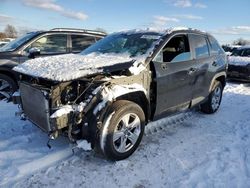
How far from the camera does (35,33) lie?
25.1ft

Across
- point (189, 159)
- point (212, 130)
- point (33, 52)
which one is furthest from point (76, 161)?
point (33, 52)

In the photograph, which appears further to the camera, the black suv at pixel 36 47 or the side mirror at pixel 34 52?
the black suv at pixel 36 47

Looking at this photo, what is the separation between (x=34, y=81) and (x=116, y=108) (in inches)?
49.7

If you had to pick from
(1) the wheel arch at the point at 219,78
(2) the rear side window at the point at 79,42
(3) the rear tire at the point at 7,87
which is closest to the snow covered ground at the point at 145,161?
(1) the wheel arch at the point at 219,78

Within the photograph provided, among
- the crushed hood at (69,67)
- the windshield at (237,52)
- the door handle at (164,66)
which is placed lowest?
the windshield at (237,52)

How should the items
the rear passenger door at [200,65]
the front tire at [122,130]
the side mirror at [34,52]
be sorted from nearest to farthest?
the front tire at [122,130] < the rear passenger door at [200,65] < the side mirror at [34,52]

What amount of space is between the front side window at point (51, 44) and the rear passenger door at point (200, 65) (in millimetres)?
3975

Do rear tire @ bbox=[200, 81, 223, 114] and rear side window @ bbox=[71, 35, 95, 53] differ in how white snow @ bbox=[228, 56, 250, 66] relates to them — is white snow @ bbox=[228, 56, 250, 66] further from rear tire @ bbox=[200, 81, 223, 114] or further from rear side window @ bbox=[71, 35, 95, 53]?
rear side window @ bbox=[71, 35, 95, 53]

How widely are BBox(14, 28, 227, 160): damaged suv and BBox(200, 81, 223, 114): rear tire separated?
98 cm

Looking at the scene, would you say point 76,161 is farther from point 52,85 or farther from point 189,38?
point 189,38

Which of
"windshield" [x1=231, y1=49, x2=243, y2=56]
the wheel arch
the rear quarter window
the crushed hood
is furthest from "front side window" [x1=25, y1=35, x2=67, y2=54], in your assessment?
"windshield" [x1=231, y1=49, x2=243, y2=56]

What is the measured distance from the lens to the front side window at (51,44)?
24.7 ft

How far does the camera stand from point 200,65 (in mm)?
5539

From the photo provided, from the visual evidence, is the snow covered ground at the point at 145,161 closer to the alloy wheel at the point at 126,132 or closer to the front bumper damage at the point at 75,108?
the alloy wheel at the point at 126,132
